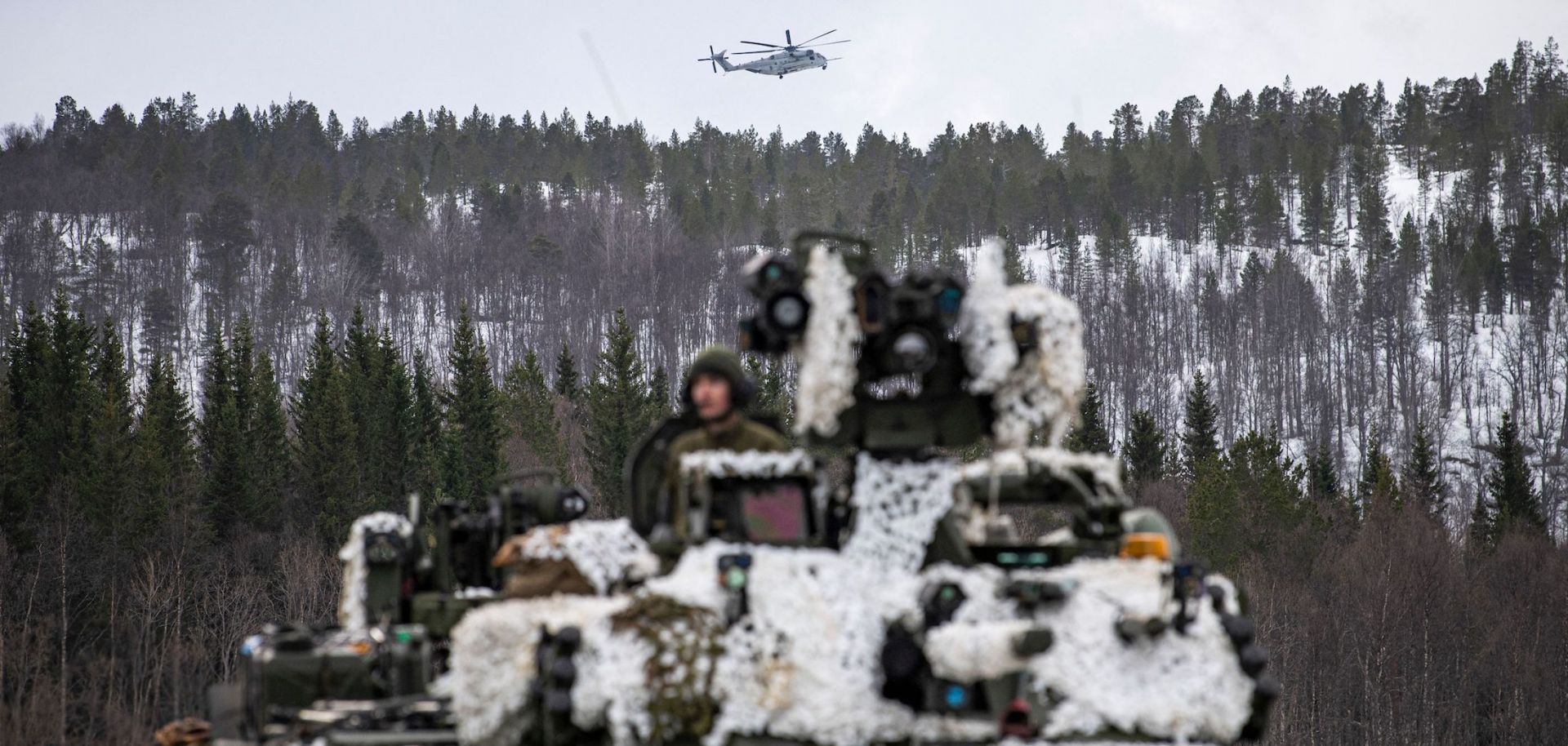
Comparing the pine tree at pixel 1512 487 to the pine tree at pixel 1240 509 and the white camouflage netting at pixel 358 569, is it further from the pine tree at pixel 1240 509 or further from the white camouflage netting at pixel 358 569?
the white camouflage netting at pixel 358 569

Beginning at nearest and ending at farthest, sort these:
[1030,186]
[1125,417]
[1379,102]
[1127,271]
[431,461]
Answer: [431,461], [1125,417], [1127,271], [1030,186], [1379,102]

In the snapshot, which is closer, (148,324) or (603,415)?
(603,415)

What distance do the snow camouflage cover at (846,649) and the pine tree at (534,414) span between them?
7283 cm

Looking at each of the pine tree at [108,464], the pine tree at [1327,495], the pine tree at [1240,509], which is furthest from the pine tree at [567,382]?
the pine tree at [1327,495]

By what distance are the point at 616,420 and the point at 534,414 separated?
34.2 feet

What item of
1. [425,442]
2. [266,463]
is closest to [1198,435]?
[425,442]

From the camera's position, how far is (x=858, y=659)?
11.1 metres

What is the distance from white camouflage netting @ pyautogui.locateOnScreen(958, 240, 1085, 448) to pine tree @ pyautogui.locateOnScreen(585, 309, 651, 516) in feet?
216

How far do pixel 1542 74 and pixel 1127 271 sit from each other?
55.9m

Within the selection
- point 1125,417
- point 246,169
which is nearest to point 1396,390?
point 1125,417

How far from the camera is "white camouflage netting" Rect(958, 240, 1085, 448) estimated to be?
1248 cm

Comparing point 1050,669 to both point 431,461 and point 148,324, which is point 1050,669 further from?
point 148,324

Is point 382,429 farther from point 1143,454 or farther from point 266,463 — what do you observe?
point 1143,454

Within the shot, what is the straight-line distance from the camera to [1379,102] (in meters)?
176
